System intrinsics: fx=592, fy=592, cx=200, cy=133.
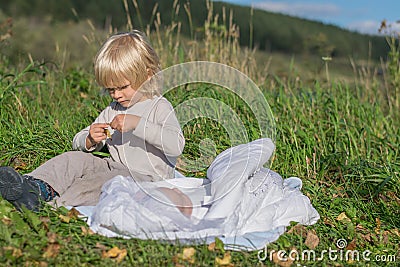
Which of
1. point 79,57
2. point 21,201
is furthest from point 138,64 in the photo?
point 79,57

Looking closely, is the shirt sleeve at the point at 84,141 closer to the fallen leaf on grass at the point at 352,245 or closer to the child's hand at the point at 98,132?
the child's hand at the point at 98,132

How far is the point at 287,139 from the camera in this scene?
429 centimetres

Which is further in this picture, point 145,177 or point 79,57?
point 79,57

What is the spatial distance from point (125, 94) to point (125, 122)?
0.31m

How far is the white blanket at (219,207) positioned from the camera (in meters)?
2.71

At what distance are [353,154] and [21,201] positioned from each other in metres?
2.44

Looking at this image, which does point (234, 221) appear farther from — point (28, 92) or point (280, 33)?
point (280, 33)

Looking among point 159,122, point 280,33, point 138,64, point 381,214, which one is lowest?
point 280,33

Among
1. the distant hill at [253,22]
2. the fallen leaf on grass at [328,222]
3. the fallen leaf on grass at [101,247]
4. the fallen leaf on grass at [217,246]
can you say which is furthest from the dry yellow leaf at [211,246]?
the distant hill at [253,22]

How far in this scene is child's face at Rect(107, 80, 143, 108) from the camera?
3.25 meters

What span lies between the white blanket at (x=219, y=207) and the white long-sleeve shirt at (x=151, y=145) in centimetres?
12

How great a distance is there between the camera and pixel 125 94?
10.8 feet

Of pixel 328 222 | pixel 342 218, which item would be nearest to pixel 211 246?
pixel 328 222

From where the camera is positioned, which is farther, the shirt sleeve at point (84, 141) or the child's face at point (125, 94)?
the shirt sleeve at point (84, 141)
